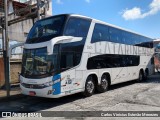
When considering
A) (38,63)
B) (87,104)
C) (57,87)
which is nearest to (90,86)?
(87,104)

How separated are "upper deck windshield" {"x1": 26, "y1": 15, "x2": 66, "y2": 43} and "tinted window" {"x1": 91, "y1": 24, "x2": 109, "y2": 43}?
7.91 feet

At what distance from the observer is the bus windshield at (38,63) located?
9.98m

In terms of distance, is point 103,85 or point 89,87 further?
point 103,85

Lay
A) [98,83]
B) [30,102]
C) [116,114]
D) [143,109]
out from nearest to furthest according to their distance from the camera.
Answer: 1. [116,114]
2. [143,109]
3. [30,102]
4. [98,83]

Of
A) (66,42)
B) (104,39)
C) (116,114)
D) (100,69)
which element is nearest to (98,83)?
(100,69)

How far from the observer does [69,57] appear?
10.7 metres

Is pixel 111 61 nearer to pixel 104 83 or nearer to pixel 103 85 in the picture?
pixel 104 83

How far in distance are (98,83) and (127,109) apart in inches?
151

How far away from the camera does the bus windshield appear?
9.98 m

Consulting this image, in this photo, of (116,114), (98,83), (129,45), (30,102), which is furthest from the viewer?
(129,45)

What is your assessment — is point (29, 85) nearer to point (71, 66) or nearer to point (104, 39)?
point (71, 66)

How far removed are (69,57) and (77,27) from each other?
155 centimetres

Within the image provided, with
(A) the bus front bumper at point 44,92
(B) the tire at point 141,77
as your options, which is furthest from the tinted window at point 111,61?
(A) the bus front bumper at point 44,92

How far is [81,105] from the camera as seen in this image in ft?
33.4
